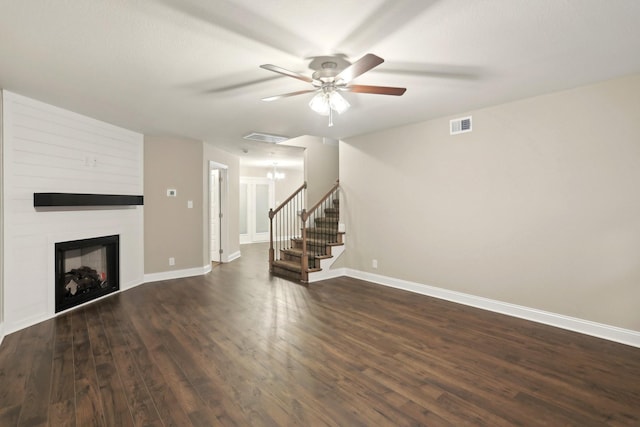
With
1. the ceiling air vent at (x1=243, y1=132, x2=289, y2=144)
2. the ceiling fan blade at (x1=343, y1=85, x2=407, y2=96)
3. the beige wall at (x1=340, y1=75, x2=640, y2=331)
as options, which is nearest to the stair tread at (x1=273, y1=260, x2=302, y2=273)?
the beige wall at (x1=340, y1=75, x2=640, y2=331)

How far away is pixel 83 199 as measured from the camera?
3.95m

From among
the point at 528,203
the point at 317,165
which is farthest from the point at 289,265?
the point at 528,203

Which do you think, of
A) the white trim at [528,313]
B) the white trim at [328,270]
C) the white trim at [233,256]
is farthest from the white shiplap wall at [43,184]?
the white trim at [528,313]

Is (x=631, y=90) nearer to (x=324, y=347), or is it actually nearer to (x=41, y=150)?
(x=324, y=347)

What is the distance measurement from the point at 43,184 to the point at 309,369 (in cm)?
368

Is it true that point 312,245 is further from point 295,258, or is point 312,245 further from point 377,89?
point 377,89

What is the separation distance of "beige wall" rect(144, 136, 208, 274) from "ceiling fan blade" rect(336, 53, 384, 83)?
13.4 feet

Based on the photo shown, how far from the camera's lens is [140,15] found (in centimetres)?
193

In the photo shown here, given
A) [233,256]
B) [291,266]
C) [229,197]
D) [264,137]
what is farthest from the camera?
[233,256]

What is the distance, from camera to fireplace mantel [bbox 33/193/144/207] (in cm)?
349

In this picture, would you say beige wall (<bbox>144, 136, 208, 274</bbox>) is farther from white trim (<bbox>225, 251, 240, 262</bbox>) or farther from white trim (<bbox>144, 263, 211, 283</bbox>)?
white trim (<bbox>225, 251, 240, 262</bbox>)

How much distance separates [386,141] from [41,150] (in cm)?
453

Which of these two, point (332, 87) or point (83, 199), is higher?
point (332, 87)

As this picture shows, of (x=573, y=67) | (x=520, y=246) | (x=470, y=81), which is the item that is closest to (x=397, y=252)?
(x=520, y=246)
